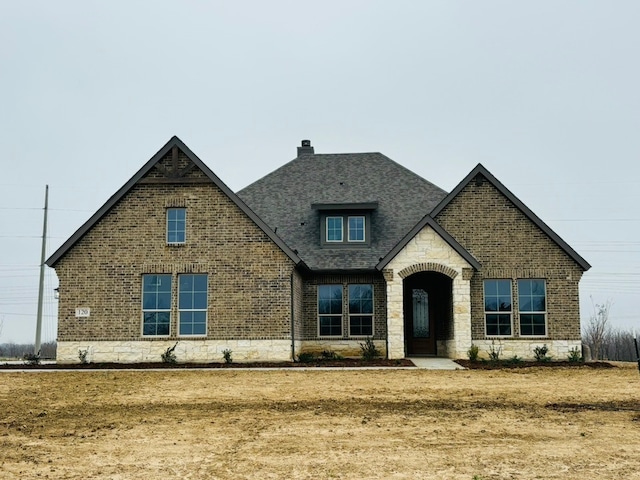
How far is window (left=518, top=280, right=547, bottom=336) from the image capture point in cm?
2456

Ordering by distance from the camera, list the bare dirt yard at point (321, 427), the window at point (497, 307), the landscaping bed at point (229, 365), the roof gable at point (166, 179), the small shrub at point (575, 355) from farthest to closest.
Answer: the window at point (497, 307), the small shrub at point (575, 355), the roof gable at point (166, 179), the landscaping bed at point (229, 365), the bare dirt yard at point (321, 427)

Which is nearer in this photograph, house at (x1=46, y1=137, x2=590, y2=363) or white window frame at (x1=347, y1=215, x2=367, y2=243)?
house at (x1=46, y1=137, x2=590, y2=363)

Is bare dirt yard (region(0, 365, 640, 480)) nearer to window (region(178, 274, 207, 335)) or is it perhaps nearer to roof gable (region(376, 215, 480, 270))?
window (region(178, 274, 207, 335))

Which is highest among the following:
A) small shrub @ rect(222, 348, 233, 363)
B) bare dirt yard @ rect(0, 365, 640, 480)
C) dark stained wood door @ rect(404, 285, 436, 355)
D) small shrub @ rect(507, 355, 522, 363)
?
dark stained wood door @ rect(404, 285, 436, 355)

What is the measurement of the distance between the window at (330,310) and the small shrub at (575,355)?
7.70 meters

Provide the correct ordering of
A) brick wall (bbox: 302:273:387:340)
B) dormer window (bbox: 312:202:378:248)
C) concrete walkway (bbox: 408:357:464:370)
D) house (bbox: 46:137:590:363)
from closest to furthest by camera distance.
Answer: concrete walkway (bbox: 408:357:464:370) < house (bbox: 46:137:590:363) < brick wall (bbox: 302:273:387:340) < dormer window (bbox: 312:202:378:248)

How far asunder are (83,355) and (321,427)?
542 inches

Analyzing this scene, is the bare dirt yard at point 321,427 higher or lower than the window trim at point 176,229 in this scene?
lower

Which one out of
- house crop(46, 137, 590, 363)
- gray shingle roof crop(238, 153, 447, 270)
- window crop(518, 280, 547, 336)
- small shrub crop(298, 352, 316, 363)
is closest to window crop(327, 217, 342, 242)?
gray shingle roof crop(238, 153, 447, 270)

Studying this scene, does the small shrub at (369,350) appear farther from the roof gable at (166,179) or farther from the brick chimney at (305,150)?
the brick chimney at (305,150)

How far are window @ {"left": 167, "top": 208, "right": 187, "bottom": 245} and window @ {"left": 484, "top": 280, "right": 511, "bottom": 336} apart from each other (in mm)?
10212

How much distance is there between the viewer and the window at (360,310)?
85.2 feet

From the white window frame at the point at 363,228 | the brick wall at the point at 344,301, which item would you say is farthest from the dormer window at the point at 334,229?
the brick wall at the point at 344,301

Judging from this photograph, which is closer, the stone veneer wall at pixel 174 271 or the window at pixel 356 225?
the stone veneer wall at pixel 174 271
